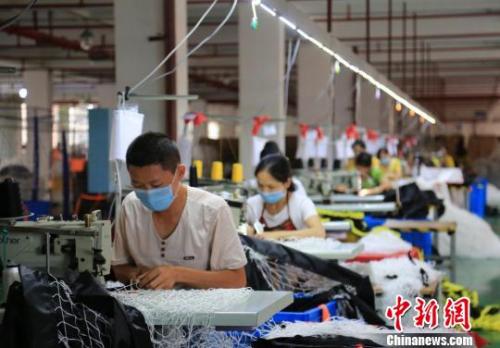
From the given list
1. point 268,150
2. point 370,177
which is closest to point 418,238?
point 268,150

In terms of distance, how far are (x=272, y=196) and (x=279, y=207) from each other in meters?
0.21

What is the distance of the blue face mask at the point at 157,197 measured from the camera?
10.7ft

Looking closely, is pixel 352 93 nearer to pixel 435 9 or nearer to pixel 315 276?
pixel 435 9

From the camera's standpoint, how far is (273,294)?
10.1 ft

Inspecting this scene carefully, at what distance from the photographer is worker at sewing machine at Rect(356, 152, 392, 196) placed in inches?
400

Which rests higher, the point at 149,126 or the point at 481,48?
the point at 481,48

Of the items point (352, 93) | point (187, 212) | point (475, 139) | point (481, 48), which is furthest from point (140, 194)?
point (475, 139)

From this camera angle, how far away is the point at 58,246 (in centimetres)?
302

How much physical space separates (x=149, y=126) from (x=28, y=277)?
14.2 ft

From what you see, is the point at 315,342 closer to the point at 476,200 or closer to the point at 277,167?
the point at 277,167

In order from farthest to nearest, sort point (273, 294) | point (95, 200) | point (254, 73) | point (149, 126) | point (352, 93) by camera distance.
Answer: point (352, 93) < point (254, 73) < point (95, 200) < point (149, 126) < point (273, 294)

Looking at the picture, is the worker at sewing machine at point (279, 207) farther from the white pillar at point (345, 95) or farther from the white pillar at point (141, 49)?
the white pillar at point (345, 95)

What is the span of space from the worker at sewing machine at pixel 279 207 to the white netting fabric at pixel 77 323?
8.74 feet

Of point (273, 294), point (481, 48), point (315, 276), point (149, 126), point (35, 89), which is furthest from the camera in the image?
point (35, 89)
